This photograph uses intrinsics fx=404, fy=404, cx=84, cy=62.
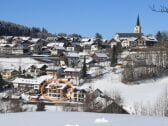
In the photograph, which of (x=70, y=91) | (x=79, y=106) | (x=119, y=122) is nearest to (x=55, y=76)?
(x=70, y=91)

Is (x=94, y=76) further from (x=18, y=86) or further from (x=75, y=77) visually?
(x=18, y=86)

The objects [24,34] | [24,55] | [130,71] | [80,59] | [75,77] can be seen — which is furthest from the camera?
[24,34]

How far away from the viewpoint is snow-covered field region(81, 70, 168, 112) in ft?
30.2

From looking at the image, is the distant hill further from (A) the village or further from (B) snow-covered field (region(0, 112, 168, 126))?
(B) snow-covered field (region(0, 112, 168, 126))

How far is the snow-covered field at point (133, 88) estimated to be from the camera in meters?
9.19

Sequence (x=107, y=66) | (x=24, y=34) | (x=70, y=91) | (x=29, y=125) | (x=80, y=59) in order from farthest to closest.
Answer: (x=24, y=34)
(x=80, y=59)
(x=107, y=66)
(x=70, y=91)
(x=29, y=125)

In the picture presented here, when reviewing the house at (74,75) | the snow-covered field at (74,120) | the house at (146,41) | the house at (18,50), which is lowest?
the snow-covered field at (74,120)

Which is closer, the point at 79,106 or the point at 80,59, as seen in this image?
the point at 79,106

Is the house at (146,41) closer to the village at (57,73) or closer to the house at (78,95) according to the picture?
the village at (57,73)

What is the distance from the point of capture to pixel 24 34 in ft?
114

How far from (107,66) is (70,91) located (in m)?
4.35

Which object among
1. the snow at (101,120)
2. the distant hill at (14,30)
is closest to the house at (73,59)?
the snow at (101,120)

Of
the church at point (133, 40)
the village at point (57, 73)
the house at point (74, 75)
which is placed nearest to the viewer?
the village at point (57, 73)

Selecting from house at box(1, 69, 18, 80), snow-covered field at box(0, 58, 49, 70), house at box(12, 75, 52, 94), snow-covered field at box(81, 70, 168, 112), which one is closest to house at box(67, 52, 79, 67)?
snow-covered field at box(0, 58, 49, 70)
